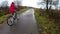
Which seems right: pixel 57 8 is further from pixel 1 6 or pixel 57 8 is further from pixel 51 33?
pixel 51 33

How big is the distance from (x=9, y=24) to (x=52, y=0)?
23496 mm

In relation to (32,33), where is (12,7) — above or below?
above

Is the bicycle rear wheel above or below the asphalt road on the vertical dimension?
above

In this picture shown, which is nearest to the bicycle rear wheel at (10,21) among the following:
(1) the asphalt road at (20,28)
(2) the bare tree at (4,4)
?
(1) the asphalt road at (20,28)

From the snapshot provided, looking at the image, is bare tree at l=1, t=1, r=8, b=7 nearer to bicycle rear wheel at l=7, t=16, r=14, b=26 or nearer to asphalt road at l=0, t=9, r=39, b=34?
asphalt road at l=0, t=9, r=39, b=34

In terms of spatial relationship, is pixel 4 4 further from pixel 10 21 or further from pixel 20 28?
pixel 20 28

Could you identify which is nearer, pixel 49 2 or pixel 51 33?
pixel 51 33

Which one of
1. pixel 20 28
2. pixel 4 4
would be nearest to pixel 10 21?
pixel 20 28

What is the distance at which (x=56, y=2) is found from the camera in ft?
125

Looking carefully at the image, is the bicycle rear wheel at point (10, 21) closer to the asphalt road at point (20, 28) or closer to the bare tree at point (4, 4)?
the asphalt road at point (20, 28)

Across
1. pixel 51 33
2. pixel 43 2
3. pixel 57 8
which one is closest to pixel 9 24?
pixel 51 33

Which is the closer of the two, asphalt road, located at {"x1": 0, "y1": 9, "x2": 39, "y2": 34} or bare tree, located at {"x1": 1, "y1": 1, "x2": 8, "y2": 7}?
asphalt road, located at {"x1": 0, "y1": 9, "x2": 39, "y2": 34}

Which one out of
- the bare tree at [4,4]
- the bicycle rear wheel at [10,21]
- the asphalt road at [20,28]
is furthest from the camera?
the bare tree at [4,4]

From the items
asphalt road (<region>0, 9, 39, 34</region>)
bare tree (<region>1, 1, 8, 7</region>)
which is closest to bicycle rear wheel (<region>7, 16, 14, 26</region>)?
asphalt road (<region>0, 9, 39, 34</region>)
